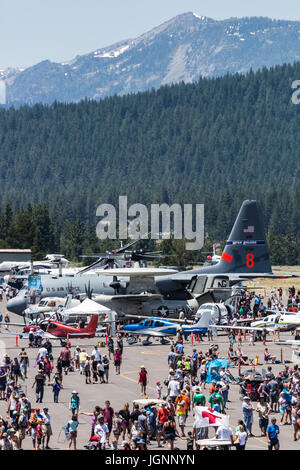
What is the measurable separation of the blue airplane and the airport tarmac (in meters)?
0.63

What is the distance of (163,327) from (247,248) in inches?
563

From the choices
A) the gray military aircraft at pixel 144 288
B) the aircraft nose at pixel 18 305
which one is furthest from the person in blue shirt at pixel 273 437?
the aircraft nose at pixel 18 305

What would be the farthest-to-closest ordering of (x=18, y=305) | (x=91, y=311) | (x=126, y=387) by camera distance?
(x=18, y=305) < (x=91, y=311) < (x=126, y=387)

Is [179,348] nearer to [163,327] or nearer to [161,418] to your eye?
[163,327]

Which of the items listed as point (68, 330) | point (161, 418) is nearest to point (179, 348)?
point (68, 330)

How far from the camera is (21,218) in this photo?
436 ft

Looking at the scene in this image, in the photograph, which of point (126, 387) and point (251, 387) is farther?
point (126, 387)

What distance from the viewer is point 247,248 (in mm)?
59344

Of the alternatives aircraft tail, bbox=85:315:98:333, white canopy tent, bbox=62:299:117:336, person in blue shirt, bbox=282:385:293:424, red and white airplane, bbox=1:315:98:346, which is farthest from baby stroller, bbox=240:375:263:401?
white canopy tent, bbox=62:299:117:336

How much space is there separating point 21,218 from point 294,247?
51.7 meters

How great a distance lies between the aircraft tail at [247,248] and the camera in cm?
5900

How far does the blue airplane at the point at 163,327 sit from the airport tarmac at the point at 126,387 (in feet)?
2.08
